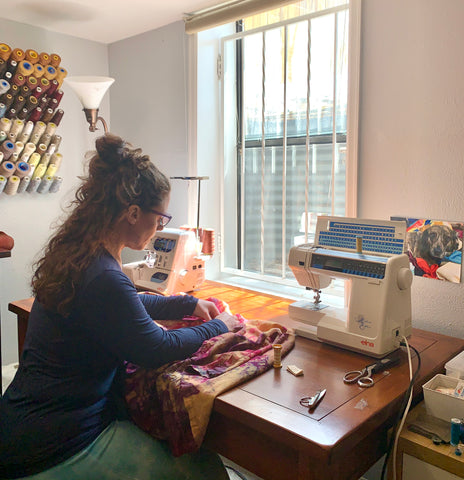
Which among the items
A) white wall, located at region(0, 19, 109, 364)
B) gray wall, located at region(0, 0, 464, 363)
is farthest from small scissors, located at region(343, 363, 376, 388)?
white wall, located at region(0, 19, 109, 364)

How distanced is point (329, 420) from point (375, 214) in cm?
103

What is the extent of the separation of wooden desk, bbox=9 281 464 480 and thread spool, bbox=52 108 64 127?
80.4 inches

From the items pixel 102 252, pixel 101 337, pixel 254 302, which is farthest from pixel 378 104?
pixel 101 337

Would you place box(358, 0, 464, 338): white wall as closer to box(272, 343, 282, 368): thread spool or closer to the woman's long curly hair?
box(272, 343, 282, 368): thread spool

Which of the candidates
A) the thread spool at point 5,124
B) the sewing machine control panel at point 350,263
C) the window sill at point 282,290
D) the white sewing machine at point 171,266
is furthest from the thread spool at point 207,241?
the thread spool at point 5,124

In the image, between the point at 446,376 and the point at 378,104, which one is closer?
the point at 446,376

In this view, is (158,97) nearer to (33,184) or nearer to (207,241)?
(33,184)

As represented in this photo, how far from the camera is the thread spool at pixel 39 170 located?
8.91 feet

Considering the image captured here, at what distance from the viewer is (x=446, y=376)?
4.40 feet

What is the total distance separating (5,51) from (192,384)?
2123mm

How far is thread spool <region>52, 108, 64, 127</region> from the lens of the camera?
274 cm

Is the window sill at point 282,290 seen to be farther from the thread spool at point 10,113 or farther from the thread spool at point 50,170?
the thread spool at point 10,113

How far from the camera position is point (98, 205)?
127cm

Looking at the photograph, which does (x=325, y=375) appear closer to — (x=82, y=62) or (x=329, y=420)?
(x=329, y=420)
